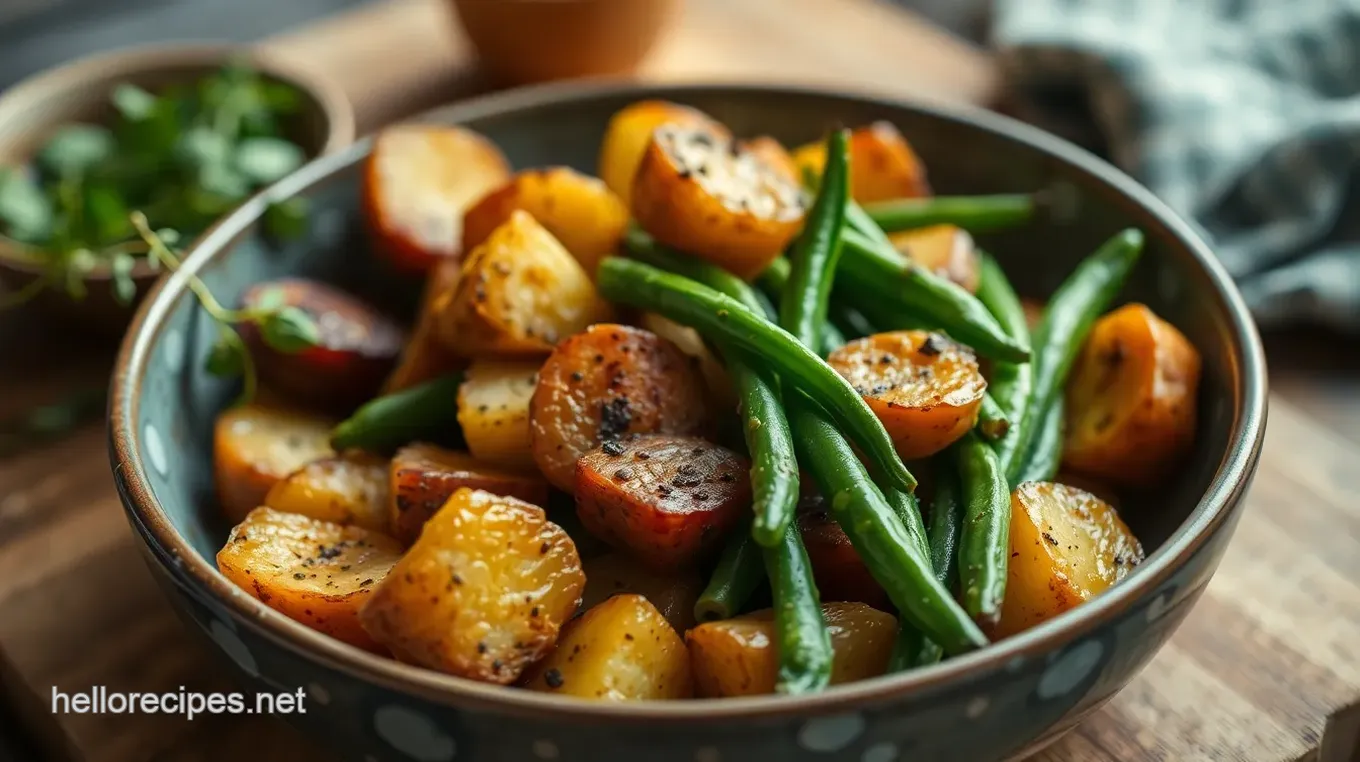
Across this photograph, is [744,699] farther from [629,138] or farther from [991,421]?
[629,138]

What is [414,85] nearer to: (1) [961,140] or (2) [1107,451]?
(1) [961,140]

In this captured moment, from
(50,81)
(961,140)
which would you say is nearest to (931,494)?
(961,140)

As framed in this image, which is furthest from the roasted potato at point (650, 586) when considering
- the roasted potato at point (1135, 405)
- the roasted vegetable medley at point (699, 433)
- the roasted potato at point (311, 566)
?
the roasted potato at point (1135, 405)

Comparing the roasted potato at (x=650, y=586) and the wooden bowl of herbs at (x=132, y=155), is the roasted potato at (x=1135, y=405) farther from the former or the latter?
the wooden bowl of herbs at (x=132, y=155)

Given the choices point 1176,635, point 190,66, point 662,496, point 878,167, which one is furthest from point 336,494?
point 190,66

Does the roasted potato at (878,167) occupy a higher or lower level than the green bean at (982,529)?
higher

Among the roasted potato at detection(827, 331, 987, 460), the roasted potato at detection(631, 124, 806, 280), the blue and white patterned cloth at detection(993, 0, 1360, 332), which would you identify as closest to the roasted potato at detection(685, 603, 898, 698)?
the roasted potato at detection(827, 331, 987, 460)

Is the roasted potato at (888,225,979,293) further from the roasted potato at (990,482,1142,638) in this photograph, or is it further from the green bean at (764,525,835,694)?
the green bean at (764,525,835,694)

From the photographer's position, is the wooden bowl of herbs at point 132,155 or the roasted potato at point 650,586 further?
the wooden bowl of herbs at point 132,155
